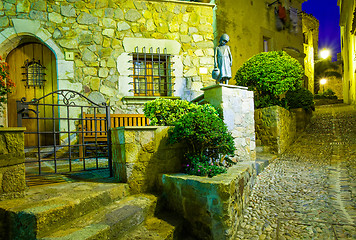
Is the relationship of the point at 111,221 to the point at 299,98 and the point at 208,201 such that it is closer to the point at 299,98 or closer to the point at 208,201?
the point at 208,201

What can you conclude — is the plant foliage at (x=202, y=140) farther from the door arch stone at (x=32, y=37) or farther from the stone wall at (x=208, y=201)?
the door arch stone at (x=32, y=37)

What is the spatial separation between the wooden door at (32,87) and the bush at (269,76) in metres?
5.24

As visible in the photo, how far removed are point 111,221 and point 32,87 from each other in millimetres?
4877

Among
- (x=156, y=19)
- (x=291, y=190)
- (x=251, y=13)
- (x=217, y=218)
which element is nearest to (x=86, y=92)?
(x=156, y=19)

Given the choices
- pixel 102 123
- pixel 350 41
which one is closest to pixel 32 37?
pixel 102 123

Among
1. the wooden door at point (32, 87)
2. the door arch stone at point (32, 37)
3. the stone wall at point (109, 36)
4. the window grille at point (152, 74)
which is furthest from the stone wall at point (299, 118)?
the wooden door at point (32, 87)

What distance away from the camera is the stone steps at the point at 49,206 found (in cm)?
199

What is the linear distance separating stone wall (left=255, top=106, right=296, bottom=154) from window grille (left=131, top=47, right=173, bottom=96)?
102 inches

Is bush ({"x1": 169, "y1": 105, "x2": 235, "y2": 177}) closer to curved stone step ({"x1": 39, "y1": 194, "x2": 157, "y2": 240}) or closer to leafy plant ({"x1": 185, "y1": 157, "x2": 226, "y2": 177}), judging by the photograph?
leafy plant ({"x1": 185, "y1": 157, "x2": 226, "y2": 177})

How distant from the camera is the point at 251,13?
35.5ft

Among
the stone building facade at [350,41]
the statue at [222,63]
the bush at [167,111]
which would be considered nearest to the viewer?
the bush at [167,111]

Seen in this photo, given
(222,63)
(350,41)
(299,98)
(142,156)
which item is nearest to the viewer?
(142,156)

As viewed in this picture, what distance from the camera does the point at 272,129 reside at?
592cm

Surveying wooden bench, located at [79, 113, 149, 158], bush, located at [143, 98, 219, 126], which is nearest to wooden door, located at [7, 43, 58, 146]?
wooden bench, located at [79, 113, 149, 158]
